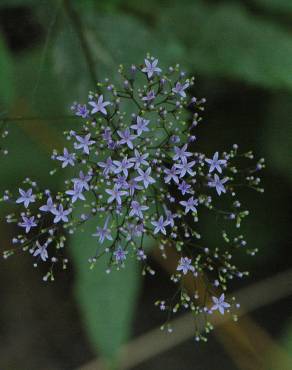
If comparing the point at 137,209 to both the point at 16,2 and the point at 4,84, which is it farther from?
the point at 16,2

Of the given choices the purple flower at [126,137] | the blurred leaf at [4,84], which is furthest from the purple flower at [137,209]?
the blurred leaf at [4,84]

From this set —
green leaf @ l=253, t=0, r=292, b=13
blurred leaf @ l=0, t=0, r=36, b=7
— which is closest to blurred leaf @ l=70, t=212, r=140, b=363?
blurred leaf @ l=0, t=0, r=36, b=7

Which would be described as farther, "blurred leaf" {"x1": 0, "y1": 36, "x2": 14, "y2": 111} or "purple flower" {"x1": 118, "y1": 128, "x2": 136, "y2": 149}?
"blurred leaf" {"x1": 0, "y1": 36, "x2": 14, "y2": 111}

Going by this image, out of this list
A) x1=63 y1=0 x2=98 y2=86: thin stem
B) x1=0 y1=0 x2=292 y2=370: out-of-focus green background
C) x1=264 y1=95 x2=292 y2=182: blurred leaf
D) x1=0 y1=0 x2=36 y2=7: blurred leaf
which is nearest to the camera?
x1=63 y1=0 x2=98 y2=86: thin stem

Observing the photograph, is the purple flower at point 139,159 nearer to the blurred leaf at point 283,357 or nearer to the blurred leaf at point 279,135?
the blurred leaf at point 279,135

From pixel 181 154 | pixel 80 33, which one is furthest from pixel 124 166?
pixel 80 33

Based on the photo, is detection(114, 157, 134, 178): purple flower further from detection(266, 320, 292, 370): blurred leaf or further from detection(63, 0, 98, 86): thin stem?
detection(266, 320, 292, 370): blurred leaf

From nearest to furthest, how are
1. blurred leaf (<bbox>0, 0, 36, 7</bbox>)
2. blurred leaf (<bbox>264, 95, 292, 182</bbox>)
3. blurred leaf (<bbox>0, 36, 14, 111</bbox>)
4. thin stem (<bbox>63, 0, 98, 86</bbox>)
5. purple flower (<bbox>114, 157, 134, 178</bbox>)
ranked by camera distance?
purple flower (<bbox>114, 157, 134, 178</bbox>) < blurred leaf (<bbox>0, 36, 14, 111</bbox>) < thin stem (<bbox>63, 0, 98, 86</bbox>) < blurred leaf (<bbox>0, 0, 36, 7</bbox>) < blurred leaf (<bbox>264, 95, 292, 182</bbox>)

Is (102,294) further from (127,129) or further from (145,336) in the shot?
(127,129)
